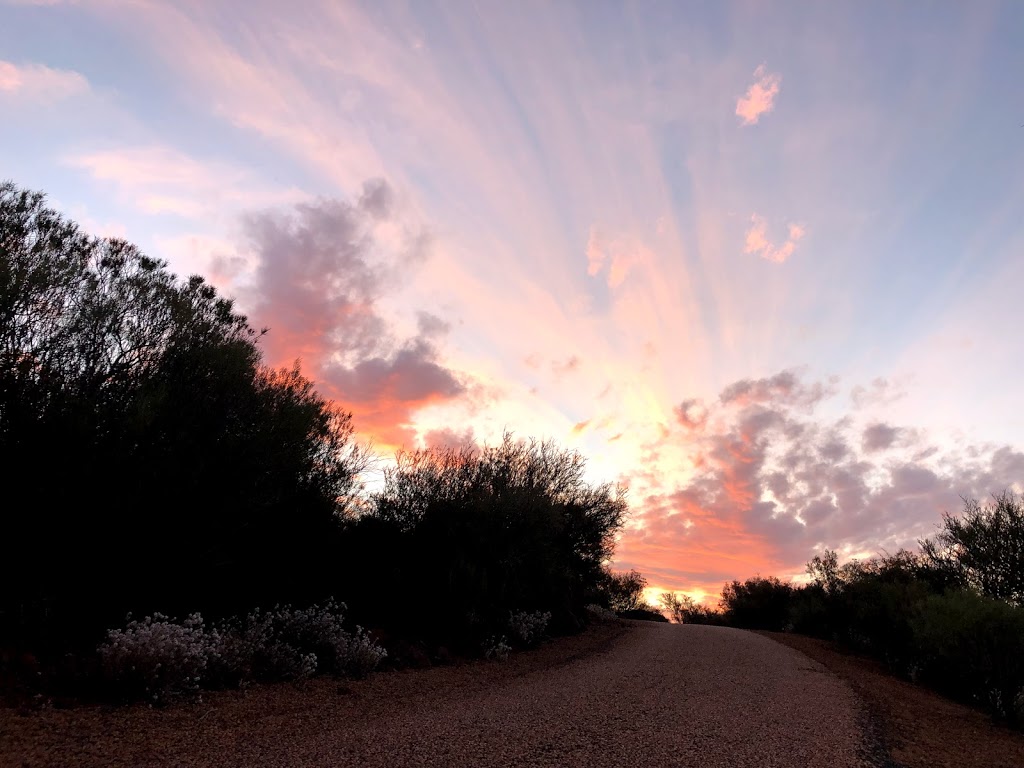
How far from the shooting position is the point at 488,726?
7344 millimetres

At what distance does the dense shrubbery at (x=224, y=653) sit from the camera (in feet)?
23.3

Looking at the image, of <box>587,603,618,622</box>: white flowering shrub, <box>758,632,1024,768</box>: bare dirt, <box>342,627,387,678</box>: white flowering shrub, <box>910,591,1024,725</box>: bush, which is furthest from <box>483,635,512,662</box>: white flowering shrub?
<box>587,603,618,622</box>: white flowering shrub

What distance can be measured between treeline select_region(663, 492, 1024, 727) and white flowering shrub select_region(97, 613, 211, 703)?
44.4 feet

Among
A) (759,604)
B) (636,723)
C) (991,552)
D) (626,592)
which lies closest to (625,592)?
(626,592)

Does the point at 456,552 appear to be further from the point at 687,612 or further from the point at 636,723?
the point at 687,612

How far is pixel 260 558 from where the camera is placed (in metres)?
12.6

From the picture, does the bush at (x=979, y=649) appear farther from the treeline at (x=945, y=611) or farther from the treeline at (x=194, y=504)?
the treeline at (x=194, y=504)

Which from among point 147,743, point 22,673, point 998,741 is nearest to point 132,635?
point 22,673

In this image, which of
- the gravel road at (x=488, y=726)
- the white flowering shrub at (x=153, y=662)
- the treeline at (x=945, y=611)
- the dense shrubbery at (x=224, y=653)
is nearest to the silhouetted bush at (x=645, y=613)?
the treeline at (x=945, y=611)

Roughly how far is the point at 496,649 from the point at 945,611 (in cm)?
1029

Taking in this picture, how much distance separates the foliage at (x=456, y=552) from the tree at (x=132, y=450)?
1795 mm

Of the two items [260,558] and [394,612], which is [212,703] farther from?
[394,612]

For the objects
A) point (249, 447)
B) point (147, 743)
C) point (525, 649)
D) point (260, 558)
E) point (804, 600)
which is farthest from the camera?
point (804, 600)

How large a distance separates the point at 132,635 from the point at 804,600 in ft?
92.2
